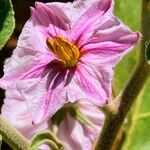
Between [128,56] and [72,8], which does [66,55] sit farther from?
[128,56]

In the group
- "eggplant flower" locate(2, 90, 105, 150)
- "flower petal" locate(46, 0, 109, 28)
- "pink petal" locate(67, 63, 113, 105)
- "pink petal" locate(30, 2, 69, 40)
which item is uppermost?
"flower petal" locate(46, 0, 109, 28)

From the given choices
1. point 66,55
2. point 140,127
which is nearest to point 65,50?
point 66,55

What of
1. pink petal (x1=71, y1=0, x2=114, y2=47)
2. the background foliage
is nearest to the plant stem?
Result: pink petal (x1=71, y1=0, x2=114, y2=47)

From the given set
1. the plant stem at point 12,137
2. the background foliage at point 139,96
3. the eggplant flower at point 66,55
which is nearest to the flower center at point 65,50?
the eggplant flower at point 66,55

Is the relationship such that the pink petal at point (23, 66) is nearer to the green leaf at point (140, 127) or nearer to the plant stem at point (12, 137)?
the plant stem at point (12, 137)

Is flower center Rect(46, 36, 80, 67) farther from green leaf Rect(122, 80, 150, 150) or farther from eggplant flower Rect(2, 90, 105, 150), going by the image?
green leaf Rect(122, 80, 150, 150)

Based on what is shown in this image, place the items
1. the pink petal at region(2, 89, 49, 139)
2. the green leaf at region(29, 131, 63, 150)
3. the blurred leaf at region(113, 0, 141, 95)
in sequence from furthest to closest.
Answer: the blurred leaf at region(113, 0, 141, 95), the pink petal at region(2, 89, 49, 139), the green leaf at region(29, 131, 63, 150)

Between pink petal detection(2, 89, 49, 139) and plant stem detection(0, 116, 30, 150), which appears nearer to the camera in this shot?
plant stem detection(0, 116, 30, 150)
